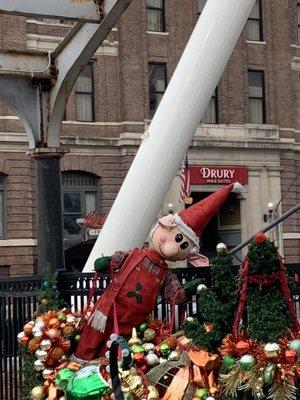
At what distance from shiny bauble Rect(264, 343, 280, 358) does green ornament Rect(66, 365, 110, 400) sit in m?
0.87

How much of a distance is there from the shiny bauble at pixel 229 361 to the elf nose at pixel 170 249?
128 centimetres

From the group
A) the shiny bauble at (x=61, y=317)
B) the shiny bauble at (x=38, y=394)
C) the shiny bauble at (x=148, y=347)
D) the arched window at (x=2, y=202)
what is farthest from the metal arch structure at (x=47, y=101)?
the arched window at (x=2, y=202)

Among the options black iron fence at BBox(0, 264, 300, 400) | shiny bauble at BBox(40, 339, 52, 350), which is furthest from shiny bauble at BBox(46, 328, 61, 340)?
black iron fence at BBox(0, 264, 300, 400)

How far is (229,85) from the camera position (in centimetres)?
3356

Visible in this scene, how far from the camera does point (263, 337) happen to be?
4453 millimetres

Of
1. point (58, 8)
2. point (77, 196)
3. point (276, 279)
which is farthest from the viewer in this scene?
point (77, 196)

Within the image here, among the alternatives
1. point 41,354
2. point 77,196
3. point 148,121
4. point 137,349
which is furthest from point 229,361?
point 148,121

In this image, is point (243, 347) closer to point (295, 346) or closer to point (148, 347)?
point (295, 346)

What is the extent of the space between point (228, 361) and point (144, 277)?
4.43ft

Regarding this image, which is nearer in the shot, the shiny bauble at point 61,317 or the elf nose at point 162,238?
the elf nose at point 162,238

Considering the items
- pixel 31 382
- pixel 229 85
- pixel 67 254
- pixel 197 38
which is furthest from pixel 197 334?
pixel 229 85

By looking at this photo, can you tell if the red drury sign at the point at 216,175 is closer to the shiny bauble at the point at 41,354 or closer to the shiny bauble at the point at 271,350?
the shiny bauble at the point at 41,354

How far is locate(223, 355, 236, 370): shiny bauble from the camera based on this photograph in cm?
452

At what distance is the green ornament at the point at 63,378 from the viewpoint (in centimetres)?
530
